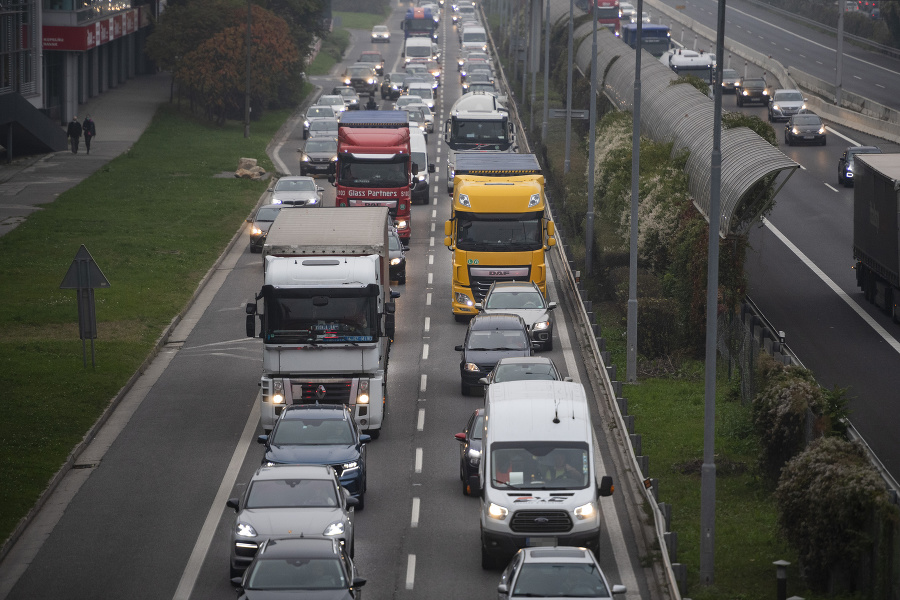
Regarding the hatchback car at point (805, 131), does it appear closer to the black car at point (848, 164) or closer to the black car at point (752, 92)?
the black car at point (848, 164)

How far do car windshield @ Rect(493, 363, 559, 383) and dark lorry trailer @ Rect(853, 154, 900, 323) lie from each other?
1132 centimetres

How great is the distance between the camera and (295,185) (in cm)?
4950

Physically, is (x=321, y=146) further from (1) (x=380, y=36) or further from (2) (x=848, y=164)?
(1) (x=380, y=36)

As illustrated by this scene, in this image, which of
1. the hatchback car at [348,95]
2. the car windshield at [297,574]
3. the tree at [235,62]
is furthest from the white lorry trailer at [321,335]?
the hatchback car at [348,95]

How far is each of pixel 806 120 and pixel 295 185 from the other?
91.9 feet

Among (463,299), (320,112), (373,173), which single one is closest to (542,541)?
(463,299)

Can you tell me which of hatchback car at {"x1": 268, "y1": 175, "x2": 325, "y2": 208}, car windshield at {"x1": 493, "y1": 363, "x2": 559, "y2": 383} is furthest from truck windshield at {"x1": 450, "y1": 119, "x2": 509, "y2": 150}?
car windshield at {"x1": 493, "y1": 363, "x2": 559, "y2": 383}

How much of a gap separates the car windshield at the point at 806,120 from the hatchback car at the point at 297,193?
26488mm

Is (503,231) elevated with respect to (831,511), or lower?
elevated

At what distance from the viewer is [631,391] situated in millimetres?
28844

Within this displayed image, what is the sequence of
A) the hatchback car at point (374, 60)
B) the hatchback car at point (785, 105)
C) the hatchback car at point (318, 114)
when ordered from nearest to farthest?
1. the hatchback car at point (785, 105)
2. the hatchback car at point (318, 114)
3. the hatchback car at point (374, 60)

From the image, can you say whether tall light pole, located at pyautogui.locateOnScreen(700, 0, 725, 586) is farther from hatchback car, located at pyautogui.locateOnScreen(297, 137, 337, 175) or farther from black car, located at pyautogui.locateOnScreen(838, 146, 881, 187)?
hatchback car, located at pyautogui.locateOnScreen(297, 137, 337, 175)

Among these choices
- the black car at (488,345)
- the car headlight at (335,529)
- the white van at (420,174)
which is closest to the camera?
the car headlight at (335,529)

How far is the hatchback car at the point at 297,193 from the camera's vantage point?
48125 mm
